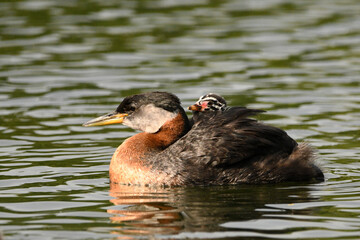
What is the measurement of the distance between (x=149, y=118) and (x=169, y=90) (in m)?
5.25

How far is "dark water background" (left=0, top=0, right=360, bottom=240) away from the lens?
30.0ft

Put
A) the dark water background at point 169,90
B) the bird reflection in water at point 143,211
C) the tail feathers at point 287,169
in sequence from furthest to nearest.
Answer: the tail feathers at point 287,169 < the dark water background at point 169,90 < the bird reflection in water at point 143,211

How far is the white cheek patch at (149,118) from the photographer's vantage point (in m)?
11.2

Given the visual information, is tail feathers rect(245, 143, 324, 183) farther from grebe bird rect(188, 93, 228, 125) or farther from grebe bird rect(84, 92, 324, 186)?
grebe bird rect(188, 93, 228, 125)

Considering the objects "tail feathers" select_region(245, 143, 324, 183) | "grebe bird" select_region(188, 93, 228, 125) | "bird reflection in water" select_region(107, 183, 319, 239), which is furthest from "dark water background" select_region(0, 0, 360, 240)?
"grebe bird" select_region(188, 93, 228, 125)

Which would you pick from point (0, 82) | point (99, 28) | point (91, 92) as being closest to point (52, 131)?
point (91, 92)

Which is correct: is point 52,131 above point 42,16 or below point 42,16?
below

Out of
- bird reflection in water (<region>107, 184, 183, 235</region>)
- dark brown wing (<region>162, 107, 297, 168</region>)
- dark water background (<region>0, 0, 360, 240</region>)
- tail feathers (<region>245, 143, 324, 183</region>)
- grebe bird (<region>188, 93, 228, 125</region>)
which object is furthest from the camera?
grebe bird (<region>188, 93, 228, 125</region>)

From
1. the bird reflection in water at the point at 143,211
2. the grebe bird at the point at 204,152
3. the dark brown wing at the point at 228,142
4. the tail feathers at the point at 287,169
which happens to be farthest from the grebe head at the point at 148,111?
the tail feathers at the point at 287,169

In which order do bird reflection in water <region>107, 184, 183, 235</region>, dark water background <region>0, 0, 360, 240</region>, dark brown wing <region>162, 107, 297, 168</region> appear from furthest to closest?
dark brown wing <region>162, 107, 297, 168</region> → dark water background <region>0, 0, 360, 240</region> → bird reflection in water <region>107, 184, 183, 235</region>

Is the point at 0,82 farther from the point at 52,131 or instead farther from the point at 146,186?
the point at 146,186

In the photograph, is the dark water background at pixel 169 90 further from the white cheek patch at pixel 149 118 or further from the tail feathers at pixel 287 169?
the white cheek patch at pixel 149 118

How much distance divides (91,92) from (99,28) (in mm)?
6086

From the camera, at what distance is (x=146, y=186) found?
10.9m
